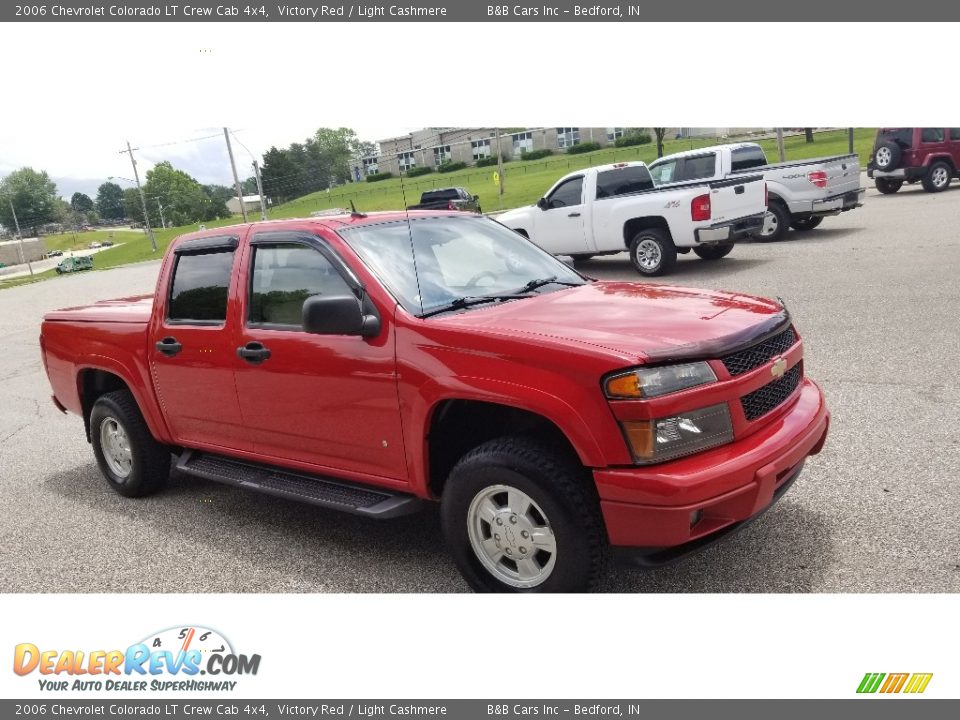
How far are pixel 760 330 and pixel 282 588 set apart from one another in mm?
2629

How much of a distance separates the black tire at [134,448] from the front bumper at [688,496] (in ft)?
11.8

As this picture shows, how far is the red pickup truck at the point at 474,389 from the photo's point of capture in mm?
3061

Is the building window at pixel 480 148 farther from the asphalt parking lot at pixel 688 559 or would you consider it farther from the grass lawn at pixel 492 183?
the asphalt parking lot at pixel 688 559

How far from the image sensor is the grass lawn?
4.41 metres

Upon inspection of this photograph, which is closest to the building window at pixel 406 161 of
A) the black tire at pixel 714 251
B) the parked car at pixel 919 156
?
the black tire at pixel 714 251

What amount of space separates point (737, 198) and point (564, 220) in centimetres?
298

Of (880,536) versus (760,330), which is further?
(880,536)

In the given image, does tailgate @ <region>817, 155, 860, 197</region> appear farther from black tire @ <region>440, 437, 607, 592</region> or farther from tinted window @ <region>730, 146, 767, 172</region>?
black tire @ <region>440, 437, 607, 592</region>

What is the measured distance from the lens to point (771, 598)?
11.1 ft

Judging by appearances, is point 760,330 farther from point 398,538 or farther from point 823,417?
point 398,538

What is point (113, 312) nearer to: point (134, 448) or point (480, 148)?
point (134, 448)

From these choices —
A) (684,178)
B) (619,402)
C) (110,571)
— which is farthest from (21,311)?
(619,402)

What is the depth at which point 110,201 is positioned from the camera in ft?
35.1

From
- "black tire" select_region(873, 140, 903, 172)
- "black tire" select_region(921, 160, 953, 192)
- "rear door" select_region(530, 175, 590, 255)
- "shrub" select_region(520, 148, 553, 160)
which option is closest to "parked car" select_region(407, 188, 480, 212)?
"shrub" select_region(520, 148, 553, 160)
